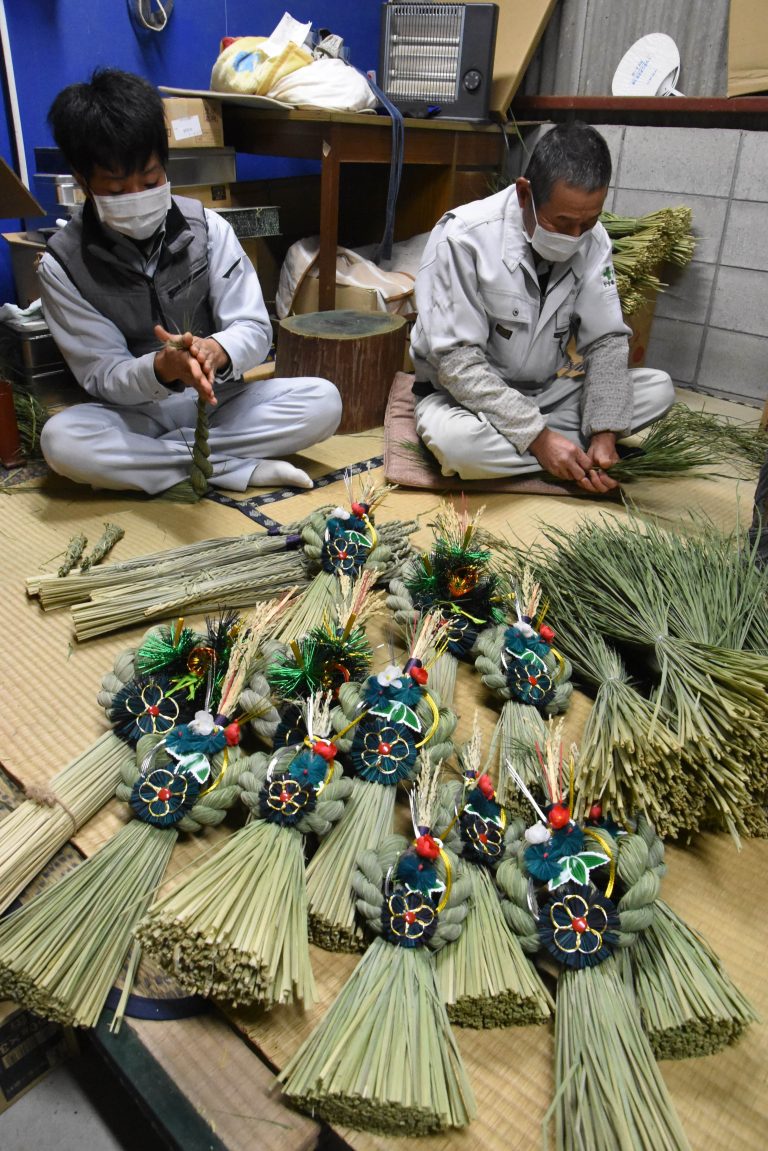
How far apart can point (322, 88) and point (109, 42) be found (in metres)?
0.99

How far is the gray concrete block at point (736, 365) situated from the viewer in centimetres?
394

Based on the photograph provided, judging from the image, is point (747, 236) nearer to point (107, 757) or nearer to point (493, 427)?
point (493, 427)

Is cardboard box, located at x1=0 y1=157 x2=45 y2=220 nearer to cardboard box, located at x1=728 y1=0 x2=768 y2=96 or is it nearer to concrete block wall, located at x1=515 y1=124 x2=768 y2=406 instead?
concrete block wall, located at x1=515 y1=124 x2=768 y2=406

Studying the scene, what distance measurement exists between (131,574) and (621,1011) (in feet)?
4.73

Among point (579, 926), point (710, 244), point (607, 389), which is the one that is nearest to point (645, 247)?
point (710, 244)

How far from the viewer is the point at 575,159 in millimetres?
2236

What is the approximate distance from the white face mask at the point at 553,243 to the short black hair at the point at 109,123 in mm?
1105

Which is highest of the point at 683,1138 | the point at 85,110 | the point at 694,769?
the point at 85,110

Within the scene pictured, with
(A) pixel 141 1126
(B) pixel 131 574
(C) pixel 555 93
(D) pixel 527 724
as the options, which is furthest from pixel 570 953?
(C) pixel 555 93

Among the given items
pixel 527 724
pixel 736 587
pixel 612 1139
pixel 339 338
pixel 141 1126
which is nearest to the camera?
pixel 612 1139

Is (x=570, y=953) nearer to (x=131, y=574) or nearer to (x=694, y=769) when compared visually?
(x=694, y=769)

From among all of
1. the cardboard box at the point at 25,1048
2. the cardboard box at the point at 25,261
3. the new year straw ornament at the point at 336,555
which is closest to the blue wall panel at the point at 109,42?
the cardboard box at the point at 25,261

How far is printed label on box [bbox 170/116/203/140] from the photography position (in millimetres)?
3570

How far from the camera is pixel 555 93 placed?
14.7 ft
